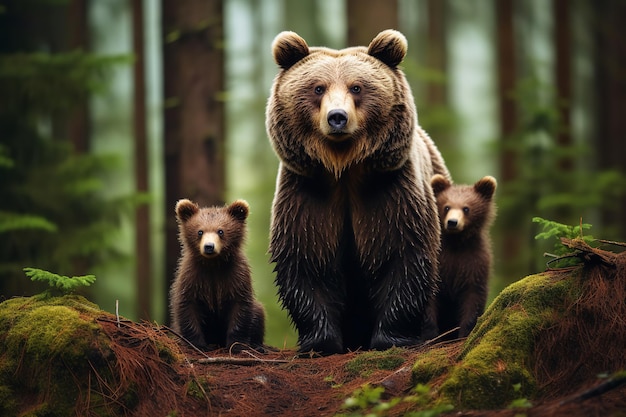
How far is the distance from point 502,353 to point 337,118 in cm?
229

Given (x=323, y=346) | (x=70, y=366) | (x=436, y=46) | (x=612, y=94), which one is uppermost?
(x=436, y=46)

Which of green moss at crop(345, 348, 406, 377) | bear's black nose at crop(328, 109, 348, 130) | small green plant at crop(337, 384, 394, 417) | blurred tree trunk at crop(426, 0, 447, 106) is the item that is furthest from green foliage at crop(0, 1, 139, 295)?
blurred tree trunk at crop(426, 0, 447, 106)

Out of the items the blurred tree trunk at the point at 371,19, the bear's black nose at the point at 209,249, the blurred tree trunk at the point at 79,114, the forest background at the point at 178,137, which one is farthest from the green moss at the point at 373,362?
the blurred tree trunk at the point at 79,114

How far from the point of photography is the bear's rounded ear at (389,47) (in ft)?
22.9

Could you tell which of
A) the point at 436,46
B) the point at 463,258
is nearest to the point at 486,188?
the point at 463,258

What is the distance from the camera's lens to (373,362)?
608cm

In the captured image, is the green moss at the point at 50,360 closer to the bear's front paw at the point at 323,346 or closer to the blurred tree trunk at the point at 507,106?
the bear's front paw at the point at 323,346

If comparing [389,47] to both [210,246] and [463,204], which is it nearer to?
[463,204]

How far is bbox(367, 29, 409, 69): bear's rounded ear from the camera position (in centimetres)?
698

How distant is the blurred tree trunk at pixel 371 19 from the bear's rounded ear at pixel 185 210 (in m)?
5.25

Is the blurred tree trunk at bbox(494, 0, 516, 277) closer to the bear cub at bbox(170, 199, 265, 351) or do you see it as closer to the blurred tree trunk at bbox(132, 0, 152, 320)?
the blurred tree trunk at bbox(132, 0, 152, 320)

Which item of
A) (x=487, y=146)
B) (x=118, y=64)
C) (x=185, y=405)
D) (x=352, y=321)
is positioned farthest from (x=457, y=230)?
(x=487, y=146)

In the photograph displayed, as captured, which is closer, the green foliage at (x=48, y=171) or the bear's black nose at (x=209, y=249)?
the bear's black nose at (x=209, y=249)

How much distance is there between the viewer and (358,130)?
659 cm
